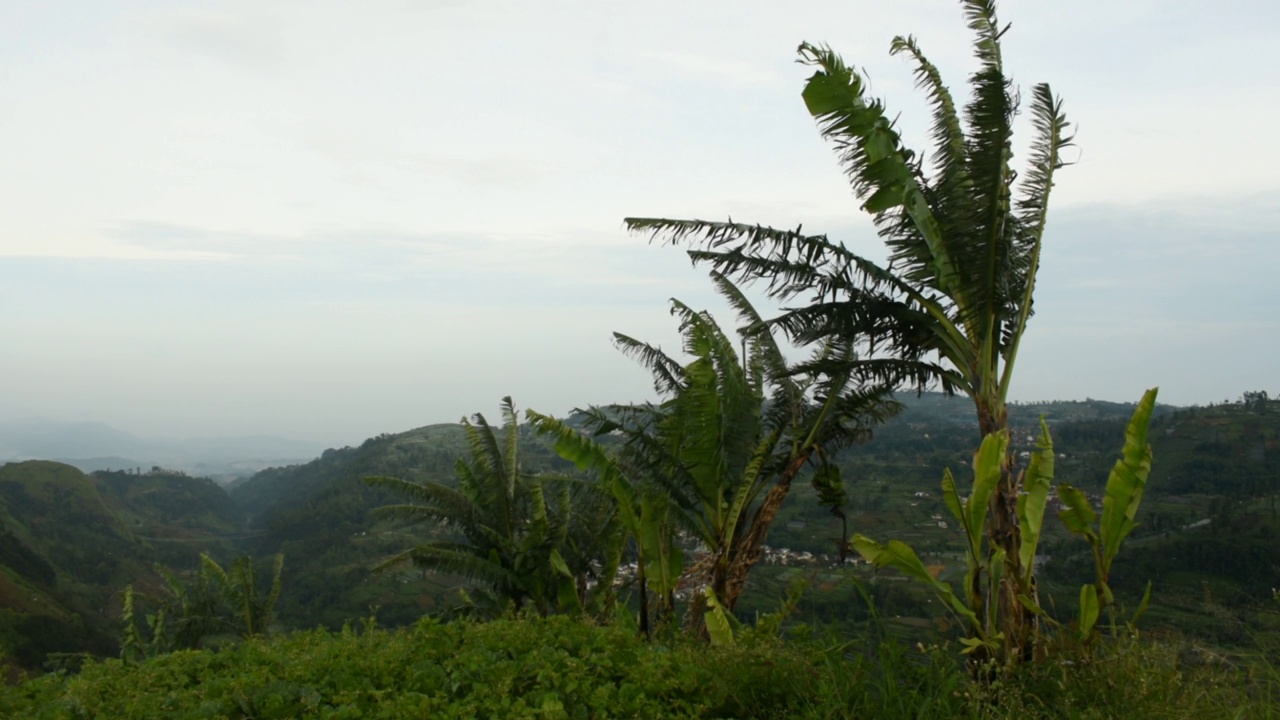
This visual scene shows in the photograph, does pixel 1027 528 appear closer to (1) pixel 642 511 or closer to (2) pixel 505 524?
(1) pixel 642 511

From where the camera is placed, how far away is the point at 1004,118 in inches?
247

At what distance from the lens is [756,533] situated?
947cm

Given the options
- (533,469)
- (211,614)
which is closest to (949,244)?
(211,614)

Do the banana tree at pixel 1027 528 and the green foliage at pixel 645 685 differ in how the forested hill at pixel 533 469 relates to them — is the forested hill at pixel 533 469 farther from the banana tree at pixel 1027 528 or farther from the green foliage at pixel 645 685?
the green foliage at pixel 645 685

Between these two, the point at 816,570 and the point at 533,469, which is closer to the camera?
the point at 816,570

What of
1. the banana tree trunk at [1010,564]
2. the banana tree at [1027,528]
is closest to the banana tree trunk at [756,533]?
the banana tree trunk at [1010,564]

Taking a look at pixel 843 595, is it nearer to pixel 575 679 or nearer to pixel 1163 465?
pixel 1163 465

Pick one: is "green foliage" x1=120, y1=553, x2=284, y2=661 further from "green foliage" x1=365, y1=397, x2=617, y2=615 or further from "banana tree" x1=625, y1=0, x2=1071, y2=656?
"banana tree" x1=625, y1=0, x2=1071, y2=656

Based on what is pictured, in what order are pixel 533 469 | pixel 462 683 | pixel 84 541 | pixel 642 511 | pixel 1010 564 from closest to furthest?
pixel 462 683
pixel 1010 564
pixel 642 511
pixel 533 469
pixel 84 541

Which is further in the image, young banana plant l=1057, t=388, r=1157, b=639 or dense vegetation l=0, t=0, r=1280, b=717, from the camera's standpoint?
young banana plant l=1057, t=388, r=1157, b=639

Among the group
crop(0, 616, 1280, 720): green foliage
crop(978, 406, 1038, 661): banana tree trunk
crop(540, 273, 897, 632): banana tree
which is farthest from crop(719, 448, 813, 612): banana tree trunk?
crop(0, 616, 1280, 720): green foliage

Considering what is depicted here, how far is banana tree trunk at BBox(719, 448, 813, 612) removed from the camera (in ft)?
30.7

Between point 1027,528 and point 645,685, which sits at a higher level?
point 1027,528

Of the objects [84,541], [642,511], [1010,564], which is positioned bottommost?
[84,541]
